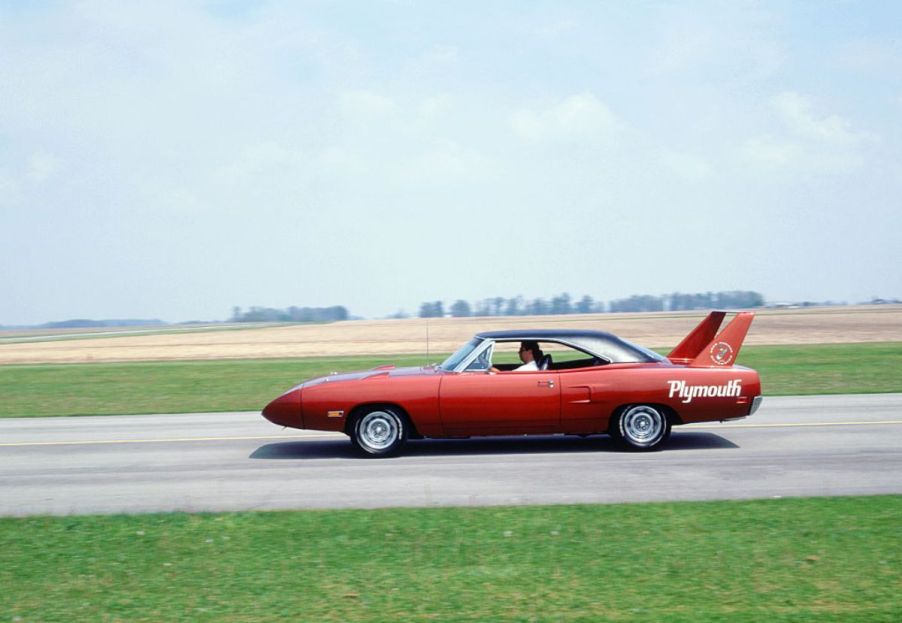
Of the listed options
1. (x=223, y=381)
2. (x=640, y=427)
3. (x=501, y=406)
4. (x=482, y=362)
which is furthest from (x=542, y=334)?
(x=223, y=381)

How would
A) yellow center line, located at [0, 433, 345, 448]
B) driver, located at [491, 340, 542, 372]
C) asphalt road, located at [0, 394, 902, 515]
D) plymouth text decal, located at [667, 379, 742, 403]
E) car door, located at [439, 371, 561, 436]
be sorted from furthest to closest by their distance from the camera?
yellow center line, located at [0, 433, 345, 448] → driver, located at [491, 340, 542, 372] → plymouth text decal, located at [667, 379, 742, 403] → car door, located at [439, 371, 561, 436] → asphalt road, located at [0, 394, 902, 515]

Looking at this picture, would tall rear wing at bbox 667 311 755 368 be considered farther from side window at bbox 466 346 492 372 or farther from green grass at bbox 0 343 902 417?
green grass at bbox 0 343 902 417

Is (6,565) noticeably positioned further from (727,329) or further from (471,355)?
(727,329)

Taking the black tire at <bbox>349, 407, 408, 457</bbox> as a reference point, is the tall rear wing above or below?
above

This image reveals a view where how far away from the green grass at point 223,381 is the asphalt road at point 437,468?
4246 millimetres

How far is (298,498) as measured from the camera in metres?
8.39

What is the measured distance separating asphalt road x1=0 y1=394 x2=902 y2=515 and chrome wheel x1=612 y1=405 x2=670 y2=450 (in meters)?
0.22

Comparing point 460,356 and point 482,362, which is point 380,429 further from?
point 482,362

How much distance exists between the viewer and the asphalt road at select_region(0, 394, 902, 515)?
8273 mm

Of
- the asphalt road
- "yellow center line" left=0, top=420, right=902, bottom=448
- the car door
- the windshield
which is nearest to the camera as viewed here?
the asphalt road

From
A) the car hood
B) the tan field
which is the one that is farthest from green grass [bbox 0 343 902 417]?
the tan field

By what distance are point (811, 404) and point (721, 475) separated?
7.08 m

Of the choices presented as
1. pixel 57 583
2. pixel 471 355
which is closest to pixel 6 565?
pixel 57 583

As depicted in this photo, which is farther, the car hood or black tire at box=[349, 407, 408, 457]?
the car hood
